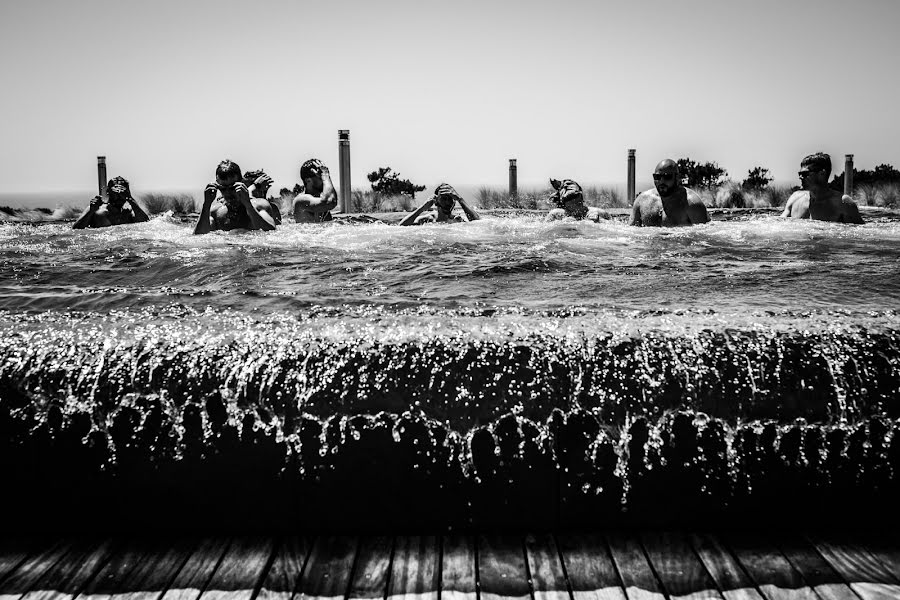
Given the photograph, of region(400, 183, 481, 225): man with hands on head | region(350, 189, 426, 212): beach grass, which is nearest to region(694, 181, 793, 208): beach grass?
region(350, 189, 426, 212): beach grass

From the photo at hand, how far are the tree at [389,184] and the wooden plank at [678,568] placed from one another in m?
15.4

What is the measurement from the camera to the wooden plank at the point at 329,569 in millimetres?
1860

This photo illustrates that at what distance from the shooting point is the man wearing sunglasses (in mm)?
6992

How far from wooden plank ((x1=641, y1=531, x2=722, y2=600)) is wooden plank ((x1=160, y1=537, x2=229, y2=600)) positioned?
118 cm

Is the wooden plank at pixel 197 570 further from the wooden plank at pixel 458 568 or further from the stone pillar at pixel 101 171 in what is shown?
the stone pillar at pixel 101 171

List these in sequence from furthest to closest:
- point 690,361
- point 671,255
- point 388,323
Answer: point 671,255, point 388,323, point 690,361

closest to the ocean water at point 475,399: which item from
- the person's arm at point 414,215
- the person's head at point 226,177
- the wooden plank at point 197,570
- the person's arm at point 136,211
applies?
the wooden plank at point 197,570

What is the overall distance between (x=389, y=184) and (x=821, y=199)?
11389mm

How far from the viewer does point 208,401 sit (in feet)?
6.72

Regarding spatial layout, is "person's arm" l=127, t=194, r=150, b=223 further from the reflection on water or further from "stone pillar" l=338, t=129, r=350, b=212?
"stone pillar" l=338, t=129, r=350, b=212

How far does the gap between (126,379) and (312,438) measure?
552mm

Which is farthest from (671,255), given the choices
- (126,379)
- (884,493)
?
(126,379)

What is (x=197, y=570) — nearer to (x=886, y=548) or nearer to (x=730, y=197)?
(x=886, y=548)

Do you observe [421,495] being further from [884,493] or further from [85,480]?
[884,493]
